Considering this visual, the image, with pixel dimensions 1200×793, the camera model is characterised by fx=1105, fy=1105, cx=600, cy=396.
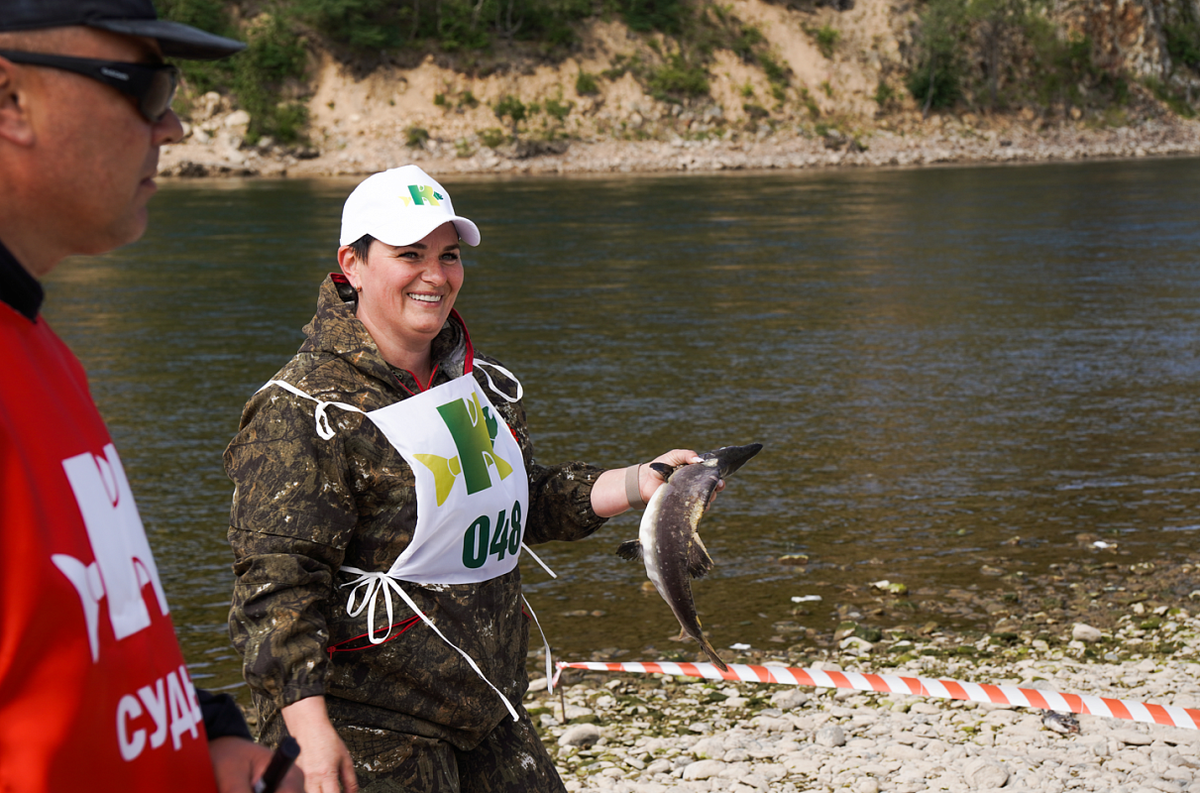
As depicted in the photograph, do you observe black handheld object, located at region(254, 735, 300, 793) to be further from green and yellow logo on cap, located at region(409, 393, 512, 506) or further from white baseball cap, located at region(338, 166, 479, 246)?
white baseball cap, located at region(338, 166, 479, 246)

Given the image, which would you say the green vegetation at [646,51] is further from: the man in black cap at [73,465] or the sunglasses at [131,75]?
the man in black cap at [73,465]

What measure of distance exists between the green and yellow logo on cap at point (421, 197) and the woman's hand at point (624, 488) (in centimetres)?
106

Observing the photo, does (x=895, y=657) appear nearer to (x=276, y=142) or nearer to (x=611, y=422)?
(x=611, y=422)

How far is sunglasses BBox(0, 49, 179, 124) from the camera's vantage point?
4.89 ft

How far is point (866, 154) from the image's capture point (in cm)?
6838

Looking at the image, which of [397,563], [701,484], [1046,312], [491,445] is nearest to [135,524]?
[397,563]

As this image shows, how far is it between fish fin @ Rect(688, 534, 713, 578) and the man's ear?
A: 242 centimetres

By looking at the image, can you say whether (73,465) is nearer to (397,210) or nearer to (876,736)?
(397,210)

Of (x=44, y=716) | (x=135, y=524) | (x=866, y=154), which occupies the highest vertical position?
(x=135, y=524)

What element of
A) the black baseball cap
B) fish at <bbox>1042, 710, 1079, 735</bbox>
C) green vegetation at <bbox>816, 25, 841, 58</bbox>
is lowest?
fish at <bbox>1042, 710, 1079, 735</bbox>

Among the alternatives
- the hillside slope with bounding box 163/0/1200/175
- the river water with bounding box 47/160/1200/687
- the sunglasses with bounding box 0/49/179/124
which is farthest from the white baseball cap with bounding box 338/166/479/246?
the hillside slope with bounding box 163/0/1200/175

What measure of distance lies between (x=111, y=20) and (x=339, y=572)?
1.87 m

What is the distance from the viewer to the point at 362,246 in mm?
3342

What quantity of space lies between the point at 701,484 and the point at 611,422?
9.86 meters
